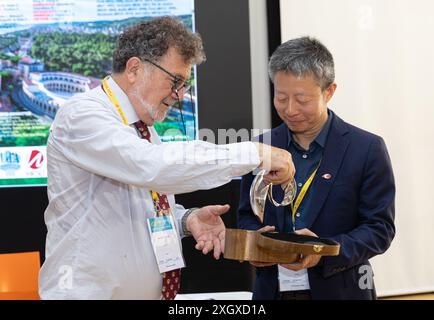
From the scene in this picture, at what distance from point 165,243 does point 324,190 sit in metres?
0.61

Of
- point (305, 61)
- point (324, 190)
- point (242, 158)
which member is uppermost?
point (305, 61)

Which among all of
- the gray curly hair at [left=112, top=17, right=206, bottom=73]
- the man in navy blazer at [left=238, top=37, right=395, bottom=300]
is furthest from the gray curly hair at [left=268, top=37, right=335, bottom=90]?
the gray curly hair at [left=112, top=17, right=206, bottom=73]

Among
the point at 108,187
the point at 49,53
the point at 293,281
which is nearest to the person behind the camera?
the point at 108,187

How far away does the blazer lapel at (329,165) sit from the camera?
2.16 meters

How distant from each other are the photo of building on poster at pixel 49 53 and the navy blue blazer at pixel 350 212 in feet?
6.40

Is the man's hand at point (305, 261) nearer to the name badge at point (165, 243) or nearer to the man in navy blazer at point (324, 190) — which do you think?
the man in navy blazer at point (324, 190)

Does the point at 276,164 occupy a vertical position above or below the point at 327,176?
above

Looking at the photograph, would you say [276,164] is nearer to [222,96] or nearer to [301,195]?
[301,195]

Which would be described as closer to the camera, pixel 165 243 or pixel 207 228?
pixel 165 243

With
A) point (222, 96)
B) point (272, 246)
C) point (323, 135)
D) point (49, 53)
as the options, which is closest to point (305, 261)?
point (272, 246)

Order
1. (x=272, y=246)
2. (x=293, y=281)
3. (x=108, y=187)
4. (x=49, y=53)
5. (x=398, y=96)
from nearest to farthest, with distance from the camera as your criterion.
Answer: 1. (x=272, y=246)
2. (x=108, y=187)
3. (x=293, y=281)
4. (x=49, y=53)
5. (x=398, y=96)

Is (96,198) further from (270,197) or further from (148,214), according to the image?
(270,197)

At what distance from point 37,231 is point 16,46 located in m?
1.26

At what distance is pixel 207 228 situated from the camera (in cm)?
216
